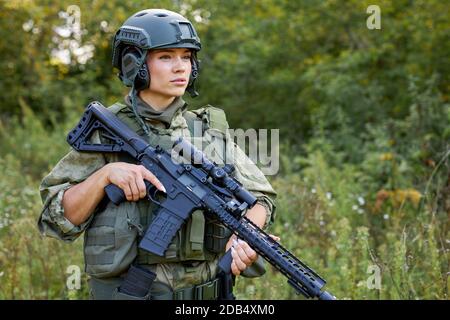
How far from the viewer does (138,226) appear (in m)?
2.62

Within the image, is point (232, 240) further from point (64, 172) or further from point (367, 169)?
point (367, 169)

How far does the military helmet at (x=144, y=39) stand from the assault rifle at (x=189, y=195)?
0.19 meters

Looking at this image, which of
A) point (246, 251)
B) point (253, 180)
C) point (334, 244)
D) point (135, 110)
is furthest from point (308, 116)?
point (246, 251)

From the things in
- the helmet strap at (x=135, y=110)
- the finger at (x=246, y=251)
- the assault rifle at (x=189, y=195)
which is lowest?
the finger at (x=246, y=251)

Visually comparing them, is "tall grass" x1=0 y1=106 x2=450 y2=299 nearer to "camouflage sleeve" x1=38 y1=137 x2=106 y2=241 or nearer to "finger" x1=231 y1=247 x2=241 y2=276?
"finger" x1=231 y1=247 x2=241 y2=276

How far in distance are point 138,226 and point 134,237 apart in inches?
2.0

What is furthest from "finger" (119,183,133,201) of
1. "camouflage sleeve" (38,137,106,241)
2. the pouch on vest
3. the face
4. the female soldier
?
the face

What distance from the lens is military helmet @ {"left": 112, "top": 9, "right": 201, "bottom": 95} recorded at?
8.66ft

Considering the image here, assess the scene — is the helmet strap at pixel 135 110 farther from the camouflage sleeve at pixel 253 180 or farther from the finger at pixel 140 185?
the camouflage sleeve at pixel 253 180

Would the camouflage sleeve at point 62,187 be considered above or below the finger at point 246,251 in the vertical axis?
above

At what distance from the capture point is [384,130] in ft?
22.8

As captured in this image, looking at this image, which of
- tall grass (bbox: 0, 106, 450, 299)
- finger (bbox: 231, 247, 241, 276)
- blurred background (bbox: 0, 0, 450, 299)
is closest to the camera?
finger (bbox: 231, 247, 241, 276)

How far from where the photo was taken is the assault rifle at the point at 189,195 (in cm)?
251

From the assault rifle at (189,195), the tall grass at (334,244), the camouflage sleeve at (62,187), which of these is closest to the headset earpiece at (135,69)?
the assault rifle at (189,195)
